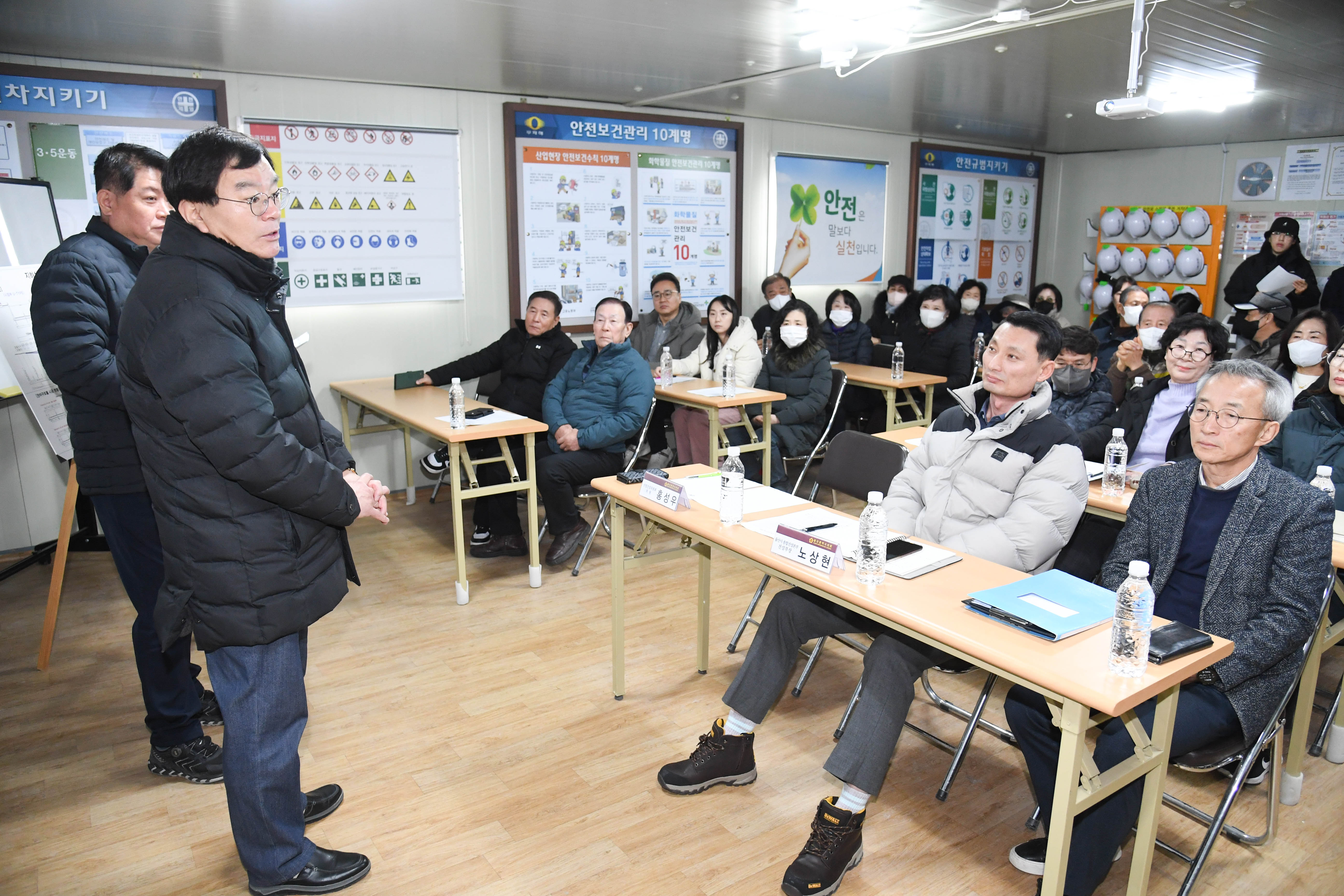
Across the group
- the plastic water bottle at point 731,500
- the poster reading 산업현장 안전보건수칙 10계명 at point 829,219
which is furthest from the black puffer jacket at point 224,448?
the poster reading 산업현장 안전보건수칙 10계명 at point 829,219

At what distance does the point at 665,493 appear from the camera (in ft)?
9.06

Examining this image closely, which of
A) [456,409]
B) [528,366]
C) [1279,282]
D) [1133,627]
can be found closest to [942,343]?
[1279,282]

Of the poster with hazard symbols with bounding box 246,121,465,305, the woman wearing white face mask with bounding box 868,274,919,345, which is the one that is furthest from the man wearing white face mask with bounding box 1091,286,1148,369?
the poster with hazard symbols with bounding box 246,121,465,305

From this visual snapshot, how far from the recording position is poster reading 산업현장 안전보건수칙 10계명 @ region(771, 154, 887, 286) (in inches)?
280

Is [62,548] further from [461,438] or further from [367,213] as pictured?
[367,213]

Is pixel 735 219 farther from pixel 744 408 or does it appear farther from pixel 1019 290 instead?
A: pixel 1019 290

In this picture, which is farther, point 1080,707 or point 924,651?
point 924,651

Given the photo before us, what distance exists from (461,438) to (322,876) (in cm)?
204

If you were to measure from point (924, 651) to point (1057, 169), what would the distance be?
8.48m

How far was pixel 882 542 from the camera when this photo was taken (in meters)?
2.10

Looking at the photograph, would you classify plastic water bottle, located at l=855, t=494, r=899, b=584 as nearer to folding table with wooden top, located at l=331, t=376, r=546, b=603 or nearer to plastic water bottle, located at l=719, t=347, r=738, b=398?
folding table with wooden top, located at l=331, t=376, r=546, b=603

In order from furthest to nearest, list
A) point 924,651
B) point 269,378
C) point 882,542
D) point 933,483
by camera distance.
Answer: point 933,483 → point 924,651 → point 882,542 → point 269,378

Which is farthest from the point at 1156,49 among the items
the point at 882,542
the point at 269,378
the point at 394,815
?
the point at 394,815

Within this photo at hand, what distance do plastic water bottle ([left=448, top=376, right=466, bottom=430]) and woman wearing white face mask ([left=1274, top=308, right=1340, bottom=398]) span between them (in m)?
3.66
